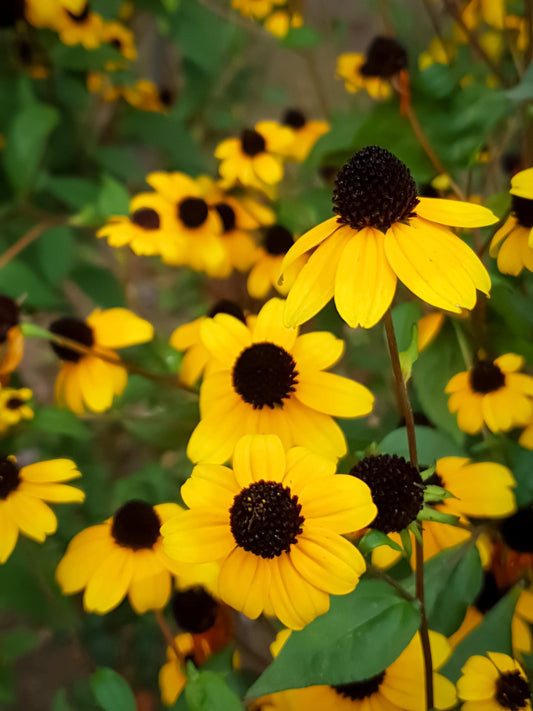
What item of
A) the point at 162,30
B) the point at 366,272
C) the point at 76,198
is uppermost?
the point at 366,272

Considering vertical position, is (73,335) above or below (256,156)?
below

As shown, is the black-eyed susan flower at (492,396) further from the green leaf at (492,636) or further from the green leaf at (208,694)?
the green leaf at (208,694)

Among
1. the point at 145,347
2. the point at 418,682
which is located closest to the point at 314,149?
the point at 145,347

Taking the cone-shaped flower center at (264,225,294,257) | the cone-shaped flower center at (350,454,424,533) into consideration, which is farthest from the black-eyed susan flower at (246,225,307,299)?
the cone-shaped flower center at (350,454,424,533)

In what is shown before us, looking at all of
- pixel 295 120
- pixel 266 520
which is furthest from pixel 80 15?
pixel 266 520

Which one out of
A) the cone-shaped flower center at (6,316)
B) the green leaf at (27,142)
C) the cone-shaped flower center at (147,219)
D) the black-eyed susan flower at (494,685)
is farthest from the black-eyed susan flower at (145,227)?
the black-eyed susan flower at (494,685)

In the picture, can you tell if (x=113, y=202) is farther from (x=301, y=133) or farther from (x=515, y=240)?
(x=515, y=240)

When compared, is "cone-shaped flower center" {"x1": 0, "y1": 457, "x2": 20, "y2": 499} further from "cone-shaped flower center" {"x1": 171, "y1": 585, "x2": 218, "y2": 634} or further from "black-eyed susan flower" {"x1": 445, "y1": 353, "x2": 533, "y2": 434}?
"black-eyed susan flower" {"x1": 445, "y1": 353, "x2": 533, "y2": 434}

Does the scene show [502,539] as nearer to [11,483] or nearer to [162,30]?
[11,483]
